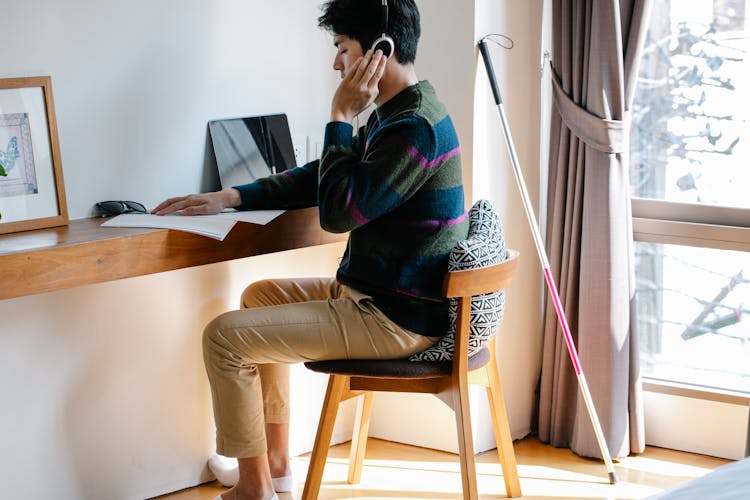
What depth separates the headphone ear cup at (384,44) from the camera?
7.55ft

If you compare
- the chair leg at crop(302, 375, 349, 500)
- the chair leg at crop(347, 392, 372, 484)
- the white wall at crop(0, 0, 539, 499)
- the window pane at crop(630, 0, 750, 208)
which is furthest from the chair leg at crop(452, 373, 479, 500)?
the window pane at crop(630, 0, 750, 208)

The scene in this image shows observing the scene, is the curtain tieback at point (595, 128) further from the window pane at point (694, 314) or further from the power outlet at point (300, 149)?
the power outlet at point (300, 149)

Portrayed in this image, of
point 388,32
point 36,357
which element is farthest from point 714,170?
point 36,357

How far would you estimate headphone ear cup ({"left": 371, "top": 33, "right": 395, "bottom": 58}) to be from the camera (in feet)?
7.55

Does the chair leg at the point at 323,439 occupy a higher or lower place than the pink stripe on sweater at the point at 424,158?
lower

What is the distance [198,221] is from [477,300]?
683 mm

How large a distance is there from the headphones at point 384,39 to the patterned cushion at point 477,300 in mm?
471

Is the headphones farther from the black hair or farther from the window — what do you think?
the window

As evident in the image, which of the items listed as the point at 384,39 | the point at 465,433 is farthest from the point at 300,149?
the point at 465,433

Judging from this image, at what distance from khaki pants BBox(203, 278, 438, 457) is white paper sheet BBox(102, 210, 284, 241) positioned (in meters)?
0.20

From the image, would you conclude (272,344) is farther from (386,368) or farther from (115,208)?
(115,208)

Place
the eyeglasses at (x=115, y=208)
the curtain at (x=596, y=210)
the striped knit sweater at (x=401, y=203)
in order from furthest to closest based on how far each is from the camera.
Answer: the curtain at (x=596, y=210)
the eyeglasses at (x=115, y=208)
the striped knit sweater at (x=401, y=203)

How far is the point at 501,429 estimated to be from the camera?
9.04 feet

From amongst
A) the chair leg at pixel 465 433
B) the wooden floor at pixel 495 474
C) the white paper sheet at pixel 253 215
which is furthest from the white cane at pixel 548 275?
the white paper sheet at pixel 253 215
